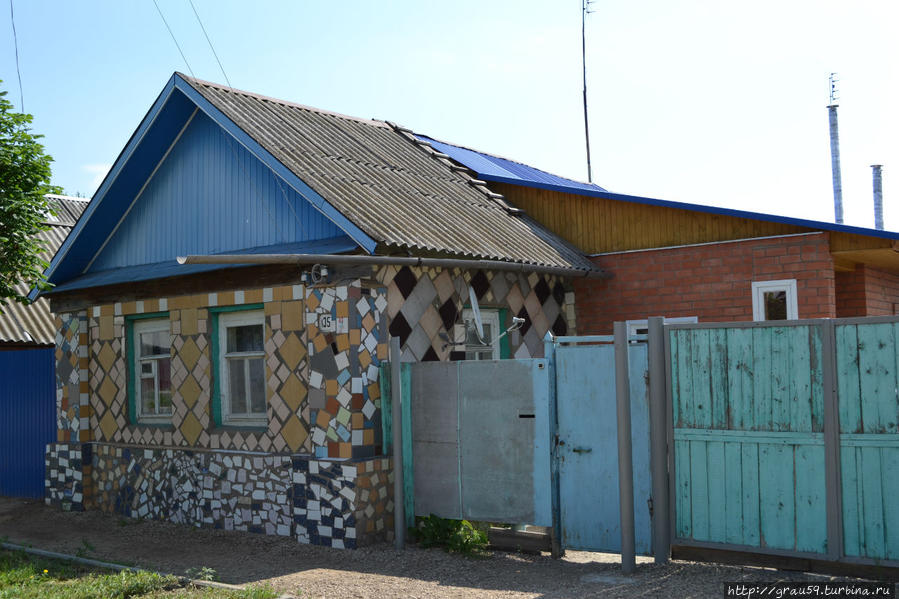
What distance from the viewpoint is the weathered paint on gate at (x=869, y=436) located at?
6543 millimetres

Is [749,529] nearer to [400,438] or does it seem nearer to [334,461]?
[400,438]

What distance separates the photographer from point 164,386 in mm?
11297

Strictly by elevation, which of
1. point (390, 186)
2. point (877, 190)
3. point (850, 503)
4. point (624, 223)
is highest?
point (877, 190)

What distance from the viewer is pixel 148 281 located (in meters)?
11.4

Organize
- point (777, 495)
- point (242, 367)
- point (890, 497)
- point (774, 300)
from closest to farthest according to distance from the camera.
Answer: point (890, 497)
point (777, 495)
point (242, 367)
point (774, 300)

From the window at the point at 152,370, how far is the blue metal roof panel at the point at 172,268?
609mm

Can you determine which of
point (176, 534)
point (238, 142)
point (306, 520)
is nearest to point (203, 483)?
point (176, 534)

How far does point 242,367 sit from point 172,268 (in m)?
1.56

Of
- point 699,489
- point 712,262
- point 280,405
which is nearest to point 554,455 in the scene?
point 699,489

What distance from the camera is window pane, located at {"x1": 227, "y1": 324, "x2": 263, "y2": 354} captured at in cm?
1029

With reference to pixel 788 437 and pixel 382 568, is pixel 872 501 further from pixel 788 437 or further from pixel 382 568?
pixel 382 568

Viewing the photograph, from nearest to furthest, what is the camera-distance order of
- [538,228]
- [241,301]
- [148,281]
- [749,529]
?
[749,529], [241,301], [148,281], [538,228]

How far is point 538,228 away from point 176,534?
5.97 metres

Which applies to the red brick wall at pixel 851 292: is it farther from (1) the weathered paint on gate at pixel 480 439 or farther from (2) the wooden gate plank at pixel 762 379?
(1) the weathered paint on gate at pixel 480 439
